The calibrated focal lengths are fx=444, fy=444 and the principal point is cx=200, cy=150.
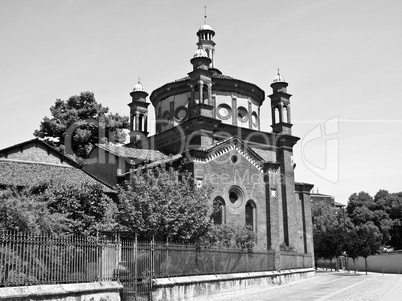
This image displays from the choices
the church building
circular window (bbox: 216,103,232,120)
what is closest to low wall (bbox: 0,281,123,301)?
the church building

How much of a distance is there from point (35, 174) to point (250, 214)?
14.0 metres

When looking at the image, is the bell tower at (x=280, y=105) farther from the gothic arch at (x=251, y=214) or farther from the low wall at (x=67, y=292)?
the low wall at (x=67, y=292)

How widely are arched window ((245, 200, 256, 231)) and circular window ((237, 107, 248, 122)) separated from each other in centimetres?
802

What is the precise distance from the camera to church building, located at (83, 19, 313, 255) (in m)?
28.8

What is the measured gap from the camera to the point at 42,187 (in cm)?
2162

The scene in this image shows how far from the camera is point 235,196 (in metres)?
29.7

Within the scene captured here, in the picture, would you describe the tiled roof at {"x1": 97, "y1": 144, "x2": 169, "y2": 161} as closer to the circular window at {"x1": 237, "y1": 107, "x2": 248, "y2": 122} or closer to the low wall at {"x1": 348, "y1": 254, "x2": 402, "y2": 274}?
the circular window at {"x1": 237, "y1": 107, "x2": 248, "y2": 122}

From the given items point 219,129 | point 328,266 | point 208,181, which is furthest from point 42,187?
point 328,266

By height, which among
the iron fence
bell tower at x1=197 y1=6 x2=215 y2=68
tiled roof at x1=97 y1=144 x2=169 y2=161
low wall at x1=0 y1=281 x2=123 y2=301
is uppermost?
bell tower at x1=197 y1=6 x2=215 y2=68

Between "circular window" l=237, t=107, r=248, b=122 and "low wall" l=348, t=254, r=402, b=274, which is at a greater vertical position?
"circular window" l=237, t=107, r=248, b=122

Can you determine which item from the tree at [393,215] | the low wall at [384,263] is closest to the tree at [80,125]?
the low wall at [384,263]

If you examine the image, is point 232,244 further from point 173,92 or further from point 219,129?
point 173,92

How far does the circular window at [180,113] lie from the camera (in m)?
35.3

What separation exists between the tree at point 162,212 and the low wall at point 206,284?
2.54m
